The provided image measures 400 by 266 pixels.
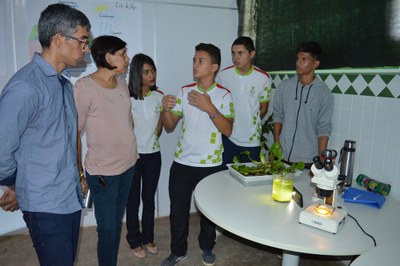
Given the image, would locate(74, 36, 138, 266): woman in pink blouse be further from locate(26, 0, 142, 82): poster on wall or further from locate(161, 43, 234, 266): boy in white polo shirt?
locate(26, 0, 142, 82): poster on wall

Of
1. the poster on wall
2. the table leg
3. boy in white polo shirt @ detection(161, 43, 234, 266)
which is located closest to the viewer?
the table leg

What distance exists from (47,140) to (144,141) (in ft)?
3.92

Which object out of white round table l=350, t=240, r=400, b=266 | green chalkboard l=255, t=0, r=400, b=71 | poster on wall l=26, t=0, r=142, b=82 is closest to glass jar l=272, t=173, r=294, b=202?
white round table l=350, t=240, r=400, b=266

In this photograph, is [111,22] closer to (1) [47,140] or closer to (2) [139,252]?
(1) [47,140]

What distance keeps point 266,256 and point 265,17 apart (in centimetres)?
225

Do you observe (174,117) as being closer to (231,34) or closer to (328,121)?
(328,121)

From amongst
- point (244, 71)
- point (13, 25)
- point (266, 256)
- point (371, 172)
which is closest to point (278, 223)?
point (371, 172)

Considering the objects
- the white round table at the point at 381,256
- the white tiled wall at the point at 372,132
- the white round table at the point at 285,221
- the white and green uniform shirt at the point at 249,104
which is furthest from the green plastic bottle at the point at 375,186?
the white and green uniform shirt at the point at 249,104

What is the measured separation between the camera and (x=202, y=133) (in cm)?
212

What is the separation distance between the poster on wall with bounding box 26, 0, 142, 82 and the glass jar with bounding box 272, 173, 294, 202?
1.99 m

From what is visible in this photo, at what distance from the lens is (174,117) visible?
2.21 metres

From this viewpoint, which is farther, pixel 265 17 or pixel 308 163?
pixel 265 17

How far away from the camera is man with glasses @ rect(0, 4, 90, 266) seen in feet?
3.84

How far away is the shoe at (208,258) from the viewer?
7.93ft
